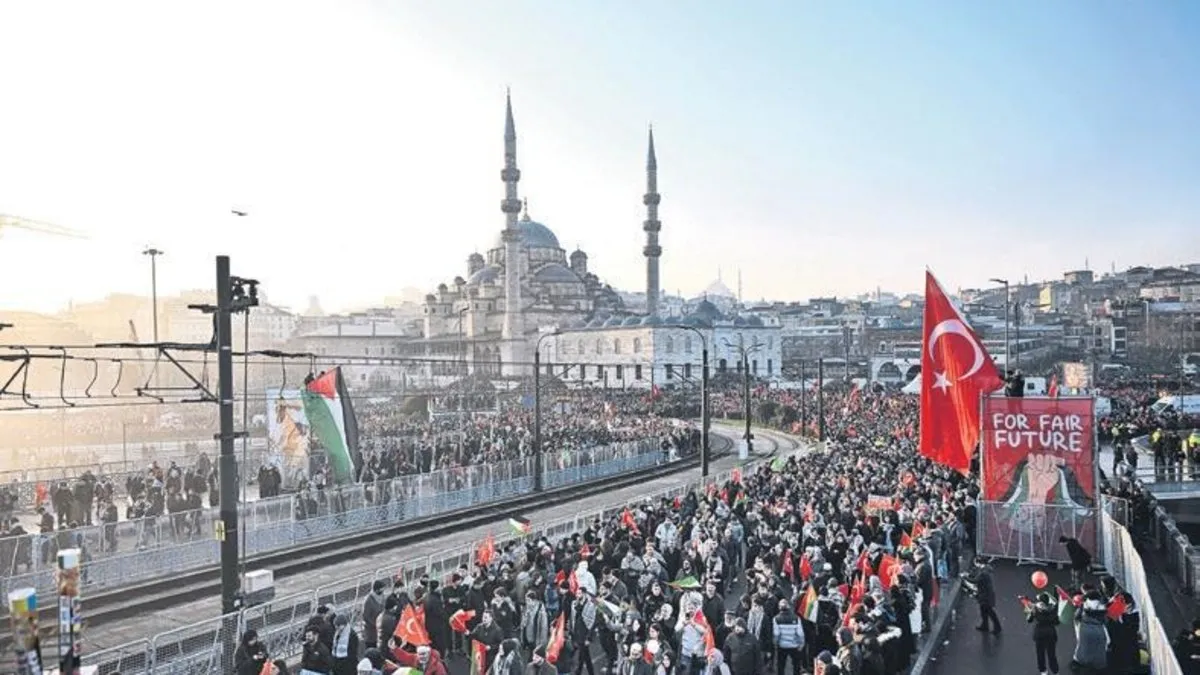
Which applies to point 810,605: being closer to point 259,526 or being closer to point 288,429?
point 288,429

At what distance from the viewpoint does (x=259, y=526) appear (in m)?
18.1

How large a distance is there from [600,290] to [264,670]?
9352 cm

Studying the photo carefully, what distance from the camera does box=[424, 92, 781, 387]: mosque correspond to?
7838 cm

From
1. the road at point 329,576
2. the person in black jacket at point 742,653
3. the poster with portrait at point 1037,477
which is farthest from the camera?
the poster with portrait at point 1037,477

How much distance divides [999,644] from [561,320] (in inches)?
3214

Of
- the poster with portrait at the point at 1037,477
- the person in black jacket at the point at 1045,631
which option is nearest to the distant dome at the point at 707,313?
the poster with portrait at the point at 1037,477

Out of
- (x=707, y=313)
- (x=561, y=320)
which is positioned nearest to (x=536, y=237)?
(x=561, y=320)

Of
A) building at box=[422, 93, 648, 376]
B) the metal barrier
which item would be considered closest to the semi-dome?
building at box=[422, 93, 648, 376]

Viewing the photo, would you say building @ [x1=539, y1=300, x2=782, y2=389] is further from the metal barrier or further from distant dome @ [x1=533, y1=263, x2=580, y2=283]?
the metal barrier

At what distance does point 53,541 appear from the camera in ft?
47.6

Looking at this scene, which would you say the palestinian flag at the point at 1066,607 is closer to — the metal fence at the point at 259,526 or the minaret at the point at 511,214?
the metal fence at the point at 259,526

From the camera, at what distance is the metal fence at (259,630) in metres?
9.65

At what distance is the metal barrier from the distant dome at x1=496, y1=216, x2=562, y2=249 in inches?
3419

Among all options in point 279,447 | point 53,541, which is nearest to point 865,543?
point 279,447
